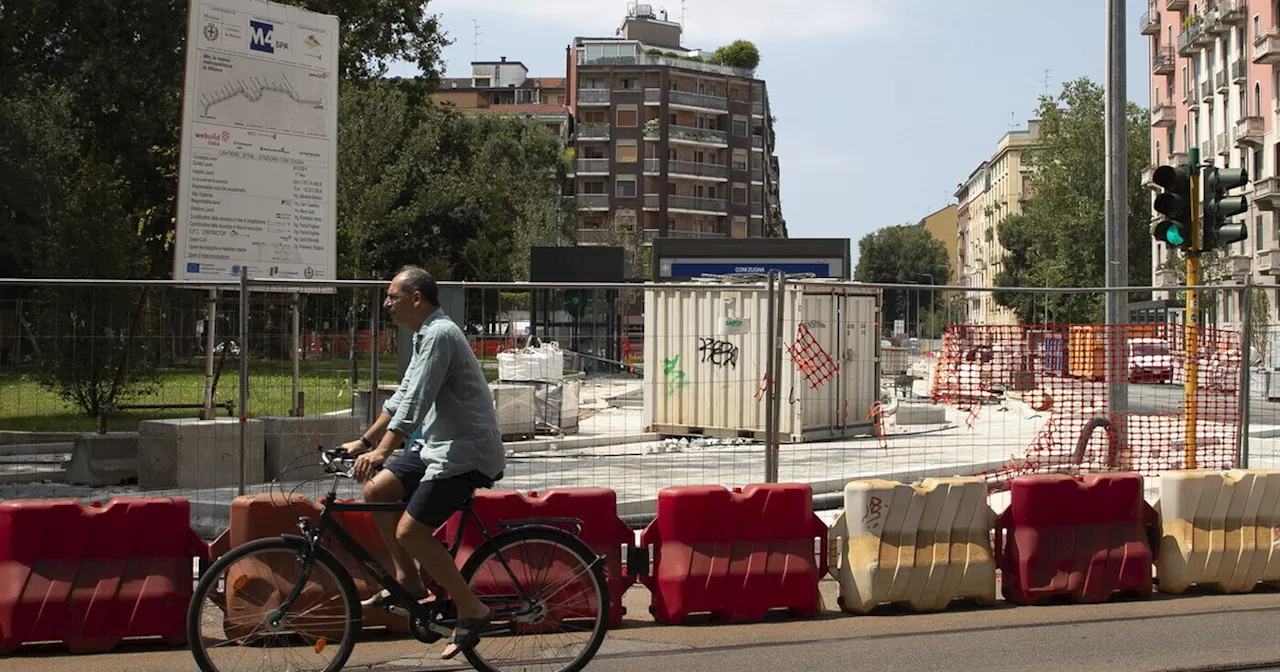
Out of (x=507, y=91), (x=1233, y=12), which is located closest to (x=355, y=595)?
(x=1233, y=12)

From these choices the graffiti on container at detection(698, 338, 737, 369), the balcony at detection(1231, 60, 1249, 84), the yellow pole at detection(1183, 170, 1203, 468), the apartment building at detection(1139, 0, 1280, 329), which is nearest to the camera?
the yellow pole at detection(1183, 170, 1203, 468)

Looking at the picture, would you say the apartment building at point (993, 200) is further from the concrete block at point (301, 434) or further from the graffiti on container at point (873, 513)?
the graffiti on container at point (873, 513)

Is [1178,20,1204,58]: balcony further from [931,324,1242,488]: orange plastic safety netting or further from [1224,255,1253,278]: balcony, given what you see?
[931,324,1242,488]: orange plastic safety netting

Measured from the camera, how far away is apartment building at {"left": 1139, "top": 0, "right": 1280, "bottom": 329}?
55.0 meters

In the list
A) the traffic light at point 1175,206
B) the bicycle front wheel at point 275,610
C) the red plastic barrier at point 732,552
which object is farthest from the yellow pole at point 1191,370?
the bicycle front wheel at point 275,610

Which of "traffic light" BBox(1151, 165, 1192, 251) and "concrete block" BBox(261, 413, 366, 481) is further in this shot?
"traffic light" BBox(1151, 165, 1192, 251)

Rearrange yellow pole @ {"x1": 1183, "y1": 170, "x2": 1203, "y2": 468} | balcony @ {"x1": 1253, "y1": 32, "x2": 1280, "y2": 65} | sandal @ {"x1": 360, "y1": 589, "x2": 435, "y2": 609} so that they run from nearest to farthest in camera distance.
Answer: sandal @ {"x1": 360, "y1": 589, "x2": 435, "y2": 609} → yellow pole @ {"x1": 1183, "y1": 170, "x2": 1203, "y2": 468} → balcony @ {"x1": 1253, "y1": 32, "x2": 1280, "y2": 65}

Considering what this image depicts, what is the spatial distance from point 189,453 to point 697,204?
9275cm

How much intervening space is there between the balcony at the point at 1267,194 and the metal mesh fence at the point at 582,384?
41.8m

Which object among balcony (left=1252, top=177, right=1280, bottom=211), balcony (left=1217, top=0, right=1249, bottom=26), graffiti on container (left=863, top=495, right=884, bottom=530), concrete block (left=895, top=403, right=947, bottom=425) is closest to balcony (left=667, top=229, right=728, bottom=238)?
balcony (left=1217, top=0, right=1249, bottom=26)

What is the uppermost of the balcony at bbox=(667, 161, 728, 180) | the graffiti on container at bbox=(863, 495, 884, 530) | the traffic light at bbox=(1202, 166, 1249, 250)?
the balcony at bbox=(667, 161, 728, 180)

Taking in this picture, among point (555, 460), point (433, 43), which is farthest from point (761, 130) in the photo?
point (555, 460)

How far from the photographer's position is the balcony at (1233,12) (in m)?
57.9

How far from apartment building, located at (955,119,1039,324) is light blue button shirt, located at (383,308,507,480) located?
9250cm
